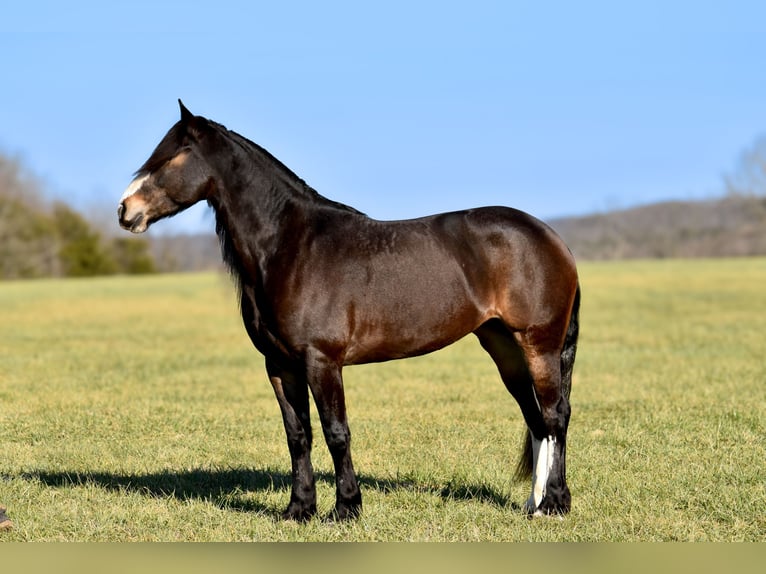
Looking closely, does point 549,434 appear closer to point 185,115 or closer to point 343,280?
point 343,280

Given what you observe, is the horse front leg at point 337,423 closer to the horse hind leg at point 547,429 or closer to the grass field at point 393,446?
the grass field at point 393,446

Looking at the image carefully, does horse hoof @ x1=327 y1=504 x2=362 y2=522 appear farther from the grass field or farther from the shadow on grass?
the shadow on grass

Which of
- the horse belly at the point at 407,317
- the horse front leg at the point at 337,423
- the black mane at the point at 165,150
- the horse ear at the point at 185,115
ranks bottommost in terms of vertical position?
the horse front leg at the point at 337,423

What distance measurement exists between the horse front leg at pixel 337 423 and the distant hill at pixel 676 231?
71.0 meters

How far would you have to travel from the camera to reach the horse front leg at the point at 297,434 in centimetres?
646

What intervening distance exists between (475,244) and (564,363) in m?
1.14

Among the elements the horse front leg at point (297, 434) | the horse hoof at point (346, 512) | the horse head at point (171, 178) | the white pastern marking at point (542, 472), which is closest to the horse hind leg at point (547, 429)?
the white pastern marking at point (542, 472)

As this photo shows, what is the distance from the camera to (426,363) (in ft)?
60.5

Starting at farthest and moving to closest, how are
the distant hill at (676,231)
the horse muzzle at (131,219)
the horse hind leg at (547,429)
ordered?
the distant hill at (676,231), the horse hind leg at (547,429), the horse muzzle at (131,219)

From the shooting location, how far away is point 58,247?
6469cm

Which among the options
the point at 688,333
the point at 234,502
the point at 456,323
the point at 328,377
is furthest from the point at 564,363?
the point at 688,333

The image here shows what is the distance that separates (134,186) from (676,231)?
83389 millimetres

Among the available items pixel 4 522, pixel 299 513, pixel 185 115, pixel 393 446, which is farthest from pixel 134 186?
pixel 393 446

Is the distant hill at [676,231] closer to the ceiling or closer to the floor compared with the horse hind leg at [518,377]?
closer to the ceiling
